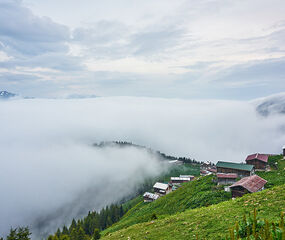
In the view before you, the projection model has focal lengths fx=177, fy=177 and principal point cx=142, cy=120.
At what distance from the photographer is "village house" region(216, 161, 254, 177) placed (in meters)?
53.3

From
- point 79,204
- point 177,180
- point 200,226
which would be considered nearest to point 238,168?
point 200,226

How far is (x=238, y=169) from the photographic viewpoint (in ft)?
180

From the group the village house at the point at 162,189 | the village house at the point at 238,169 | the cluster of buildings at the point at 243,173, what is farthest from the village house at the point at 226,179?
the village house at the point at 162,189

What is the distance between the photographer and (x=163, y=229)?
62.3 feet

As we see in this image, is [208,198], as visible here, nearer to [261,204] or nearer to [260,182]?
[260,182]

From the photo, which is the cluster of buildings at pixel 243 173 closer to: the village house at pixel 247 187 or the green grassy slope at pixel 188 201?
the village house at pixel 247 187

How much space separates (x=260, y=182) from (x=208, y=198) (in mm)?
10697

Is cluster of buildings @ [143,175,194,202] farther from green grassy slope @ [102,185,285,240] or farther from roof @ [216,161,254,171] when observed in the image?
green grassy slope @ [102,185,285,240]

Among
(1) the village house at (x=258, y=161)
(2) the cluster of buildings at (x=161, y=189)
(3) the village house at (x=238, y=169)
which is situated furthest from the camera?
(2) the cluster of buildings at (x=161, y=189)

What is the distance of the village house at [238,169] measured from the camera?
175 ft

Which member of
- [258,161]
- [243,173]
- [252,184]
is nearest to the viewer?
[252,184]

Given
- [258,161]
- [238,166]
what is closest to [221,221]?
[238,166]

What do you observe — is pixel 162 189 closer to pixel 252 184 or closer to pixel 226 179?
pixel 226 179

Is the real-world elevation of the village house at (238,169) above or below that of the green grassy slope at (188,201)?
above
